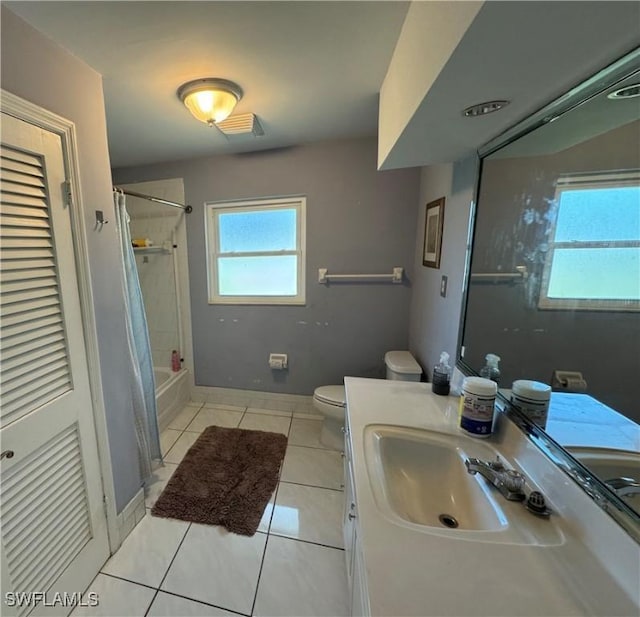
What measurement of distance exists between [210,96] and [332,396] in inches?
77.0

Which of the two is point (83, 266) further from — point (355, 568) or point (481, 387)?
point (481, 387)

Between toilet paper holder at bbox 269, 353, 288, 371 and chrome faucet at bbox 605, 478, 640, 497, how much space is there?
218 cm

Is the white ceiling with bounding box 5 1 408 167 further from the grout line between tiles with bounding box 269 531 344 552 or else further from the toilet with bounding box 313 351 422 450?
the grout line between tiles with bounding box 269 531 344 552

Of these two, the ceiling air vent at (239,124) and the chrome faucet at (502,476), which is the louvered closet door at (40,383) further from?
the chrome faucet at (502,476)

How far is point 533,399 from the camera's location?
959 mm

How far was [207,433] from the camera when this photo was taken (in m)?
2.37

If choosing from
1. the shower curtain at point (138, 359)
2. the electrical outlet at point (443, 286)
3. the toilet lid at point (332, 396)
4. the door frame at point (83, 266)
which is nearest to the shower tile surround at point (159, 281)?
the shower curtain at point (138, 359)

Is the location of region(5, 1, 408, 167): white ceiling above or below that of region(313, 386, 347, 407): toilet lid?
above

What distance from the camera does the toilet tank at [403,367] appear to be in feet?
6.38

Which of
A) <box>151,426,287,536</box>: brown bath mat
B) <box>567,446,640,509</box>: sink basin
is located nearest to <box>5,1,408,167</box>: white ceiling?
<box>567,446,640,509</box>: sink basin

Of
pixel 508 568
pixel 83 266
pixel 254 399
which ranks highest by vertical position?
pixel 83 266

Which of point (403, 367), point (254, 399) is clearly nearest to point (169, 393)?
point (254, 399)

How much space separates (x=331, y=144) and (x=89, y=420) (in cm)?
232

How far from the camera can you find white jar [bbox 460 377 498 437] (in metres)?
1.02
